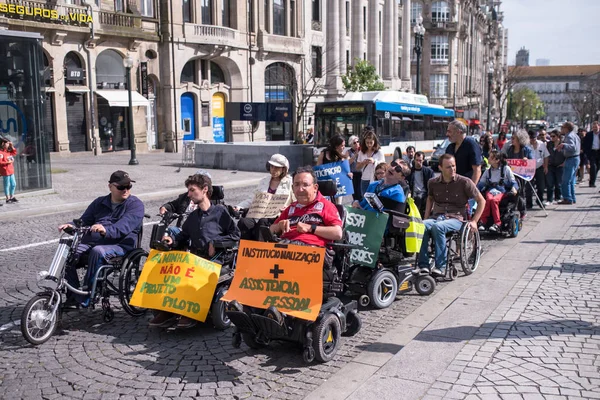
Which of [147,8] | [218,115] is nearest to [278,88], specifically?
[218,115]

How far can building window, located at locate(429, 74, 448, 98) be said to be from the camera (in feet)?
283

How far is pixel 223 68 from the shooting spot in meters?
41.9

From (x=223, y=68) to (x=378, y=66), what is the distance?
2506cm

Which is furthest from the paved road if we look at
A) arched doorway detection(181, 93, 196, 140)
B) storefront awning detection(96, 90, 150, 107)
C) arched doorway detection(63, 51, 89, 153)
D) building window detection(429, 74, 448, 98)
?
building window detection(429, 74, 448, 98)

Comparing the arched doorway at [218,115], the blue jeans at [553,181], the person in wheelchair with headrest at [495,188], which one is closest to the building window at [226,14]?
the arched doorway at [218,115]

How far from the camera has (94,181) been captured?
2031 cm

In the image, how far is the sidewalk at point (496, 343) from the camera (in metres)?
4.71

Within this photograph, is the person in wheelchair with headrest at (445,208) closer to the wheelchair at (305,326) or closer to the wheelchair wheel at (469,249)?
the wheelchair wheel at (469,249)

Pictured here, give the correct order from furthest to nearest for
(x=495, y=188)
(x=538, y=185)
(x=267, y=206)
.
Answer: (x=538, y=185) < (x=495, y=188) < (x=267, y=206)

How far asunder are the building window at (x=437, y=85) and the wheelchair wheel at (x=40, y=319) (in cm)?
8389

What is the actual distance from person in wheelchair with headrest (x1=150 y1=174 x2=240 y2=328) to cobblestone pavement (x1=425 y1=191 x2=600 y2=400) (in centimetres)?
263

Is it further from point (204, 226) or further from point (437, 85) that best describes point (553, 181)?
point (437, 85)

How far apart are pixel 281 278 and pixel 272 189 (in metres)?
2.31

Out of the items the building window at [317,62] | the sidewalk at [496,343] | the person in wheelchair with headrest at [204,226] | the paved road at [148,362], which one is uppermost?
the building window at [317,62]
